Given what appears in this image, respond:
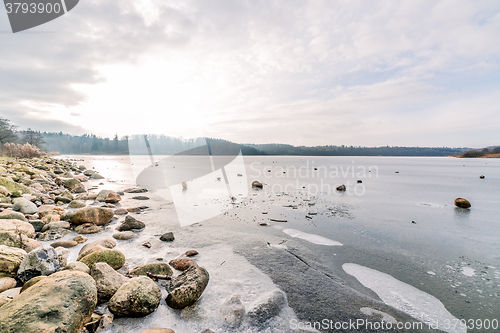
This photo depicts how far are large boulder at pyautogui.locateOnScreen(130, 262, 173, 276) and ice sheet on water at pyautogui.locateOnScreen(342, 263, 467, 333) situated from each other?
5.16 metres

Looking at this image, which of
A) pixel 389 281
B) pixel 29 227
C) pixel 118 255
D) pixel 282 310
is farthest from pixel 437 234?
pixel 29 227

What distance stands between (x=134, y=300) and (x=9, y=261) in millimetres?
2890

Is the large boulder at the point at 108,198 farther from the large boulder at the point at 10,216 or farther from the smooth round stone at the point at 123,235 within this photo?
the smooth round stone at the point at 123,235

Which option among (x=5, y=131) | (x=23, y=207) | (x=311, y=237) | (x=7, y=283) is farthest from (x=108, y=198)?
(x=5, y=131)

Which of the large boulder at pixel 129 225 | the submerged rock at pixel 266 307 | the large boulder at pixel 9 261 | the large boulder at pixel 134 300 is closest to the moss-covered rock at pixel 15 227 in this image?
the large boulder at pixel 9 261

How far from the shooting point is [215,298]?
4.55 m

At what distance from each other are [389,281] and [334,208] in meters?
8.44

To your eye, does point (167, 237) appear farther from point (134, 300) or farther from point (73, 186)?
point (73, 186)

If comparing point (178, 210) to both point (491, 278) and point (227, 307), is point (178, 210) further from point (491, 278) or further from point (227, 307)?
point (491, 278)

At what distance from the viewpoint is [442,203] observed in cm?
1717

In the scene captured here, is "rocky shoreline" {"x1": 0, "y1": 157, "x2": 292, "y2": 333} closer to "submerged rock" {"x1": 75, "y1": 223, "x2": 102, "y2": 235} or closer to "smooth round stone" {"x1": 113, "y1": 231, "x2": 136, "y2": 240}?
"submerged rock" {"x1": 75, "y1": 223, "x2": 102, "y2": 235}

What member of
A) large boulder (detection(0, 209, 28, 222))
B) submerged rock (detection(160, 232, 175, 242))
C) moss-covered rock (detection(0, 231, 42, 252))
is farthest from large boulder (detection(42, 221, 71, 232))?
submerged rock (detection(160, 232, 175, 242))

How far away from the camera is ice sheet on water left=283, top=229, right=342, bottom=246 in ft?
27.2

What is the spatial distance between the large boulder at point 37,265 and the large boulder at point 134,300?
1.76 m
